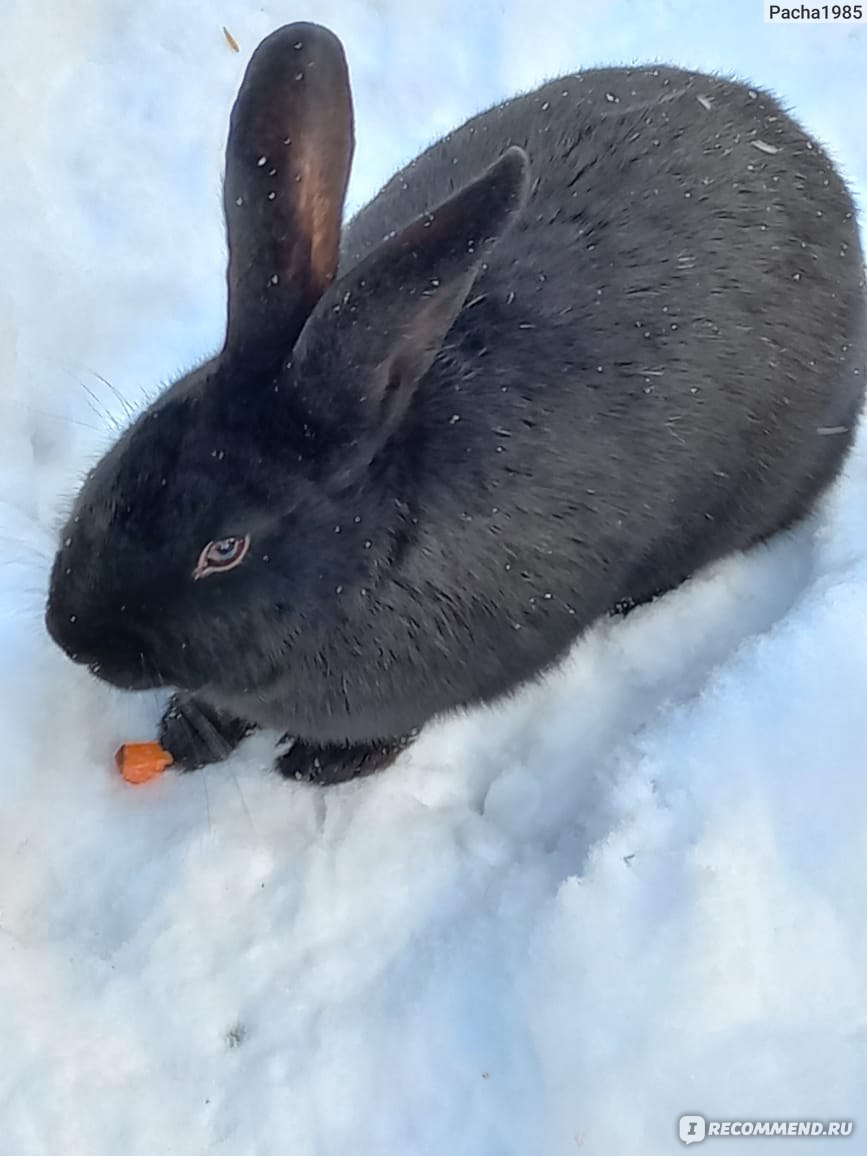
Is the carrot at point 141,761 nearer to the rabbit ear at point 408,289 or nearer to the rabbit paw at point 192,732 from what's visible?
the rabbit paw at point 192,732

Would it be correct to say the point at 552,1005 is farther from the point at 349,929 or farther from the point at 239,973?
the point at 239,973

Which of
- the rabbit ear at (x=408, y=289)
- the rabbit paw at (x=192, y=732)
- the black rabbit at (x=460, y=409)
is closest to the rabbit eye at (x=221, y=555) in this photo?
the black rabbit at (x=460, y=409)

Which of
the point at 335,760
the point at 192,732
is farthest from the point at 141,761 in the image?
the point at 335,760

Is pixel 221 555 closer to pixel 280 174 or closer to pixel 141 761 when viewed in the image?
pixel 280 174

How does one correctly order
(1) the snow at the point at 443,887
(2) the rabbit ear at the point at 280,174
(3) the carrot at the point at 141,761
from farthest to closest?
1. (3) the carrot at the point at 141,761
2. (1) the snow at the point at 443,887
3. (2) the rabbit ear at the point at 280,174

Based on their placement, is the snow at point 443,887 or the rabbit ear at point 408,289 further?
the snow at point 443,887

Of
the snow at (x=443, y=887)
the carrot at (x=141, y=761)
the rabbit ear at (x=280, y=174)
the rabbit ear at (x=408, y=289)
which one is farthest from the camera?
the carrot at (x=141, y=761)

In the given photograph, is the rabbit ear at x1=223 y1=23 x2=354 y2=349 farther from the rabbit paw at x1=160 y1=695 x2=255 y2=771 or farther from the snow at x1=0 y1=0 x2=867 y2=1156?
the snow at x1=0 y1=0 x2=867 y2=1156
